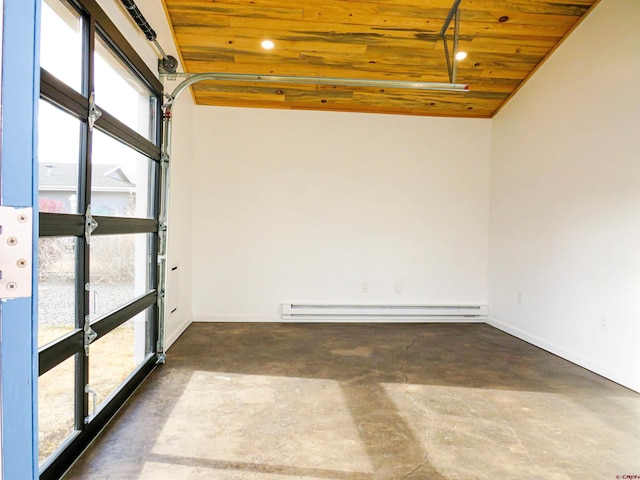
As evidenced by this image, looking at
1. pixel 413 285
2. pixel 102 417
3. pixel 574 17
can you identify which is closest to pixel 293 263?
pixel 413 285

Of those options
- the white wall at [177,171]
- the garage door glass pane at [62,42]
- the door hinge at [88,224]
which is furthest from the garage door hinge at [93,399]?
the garage door glass pane at [62,42]

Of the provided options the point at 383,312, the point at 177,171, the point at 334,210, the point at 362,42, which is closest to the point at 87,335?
the point at 177,171

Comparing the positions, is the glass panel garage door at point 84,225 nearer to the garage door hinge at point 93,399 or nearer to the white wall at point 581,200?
the garage door hinge at point 93,399

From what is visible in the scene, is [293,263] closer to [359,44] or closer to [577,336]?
[359,44]

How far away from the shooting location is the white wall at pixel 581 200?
110 inches

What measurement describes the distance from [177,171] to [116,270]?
5.18ft

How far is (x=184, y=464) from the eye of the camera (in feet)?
5.71

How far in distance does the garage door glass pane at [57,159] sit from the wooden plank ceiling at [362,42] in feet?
6.46

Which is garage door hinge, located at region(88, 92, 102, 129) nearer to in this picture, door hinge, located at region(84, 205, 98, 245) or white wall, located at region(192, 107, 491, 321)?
door hinge, located at region(84, 205, 98, 245)

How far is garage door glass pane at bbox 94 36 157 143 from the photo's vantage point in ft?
6.77

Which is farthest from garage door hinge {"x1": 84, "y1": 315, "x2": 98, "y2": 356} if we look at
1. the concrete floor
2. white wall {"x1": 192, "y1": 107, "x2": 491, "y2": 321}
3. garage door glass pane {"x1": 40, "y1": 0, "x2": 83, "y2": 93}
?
white wall {"x1": 192, "y1": 107, "x2": 491, "y2": 321}

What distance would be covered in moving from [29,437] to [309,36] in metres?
3.56

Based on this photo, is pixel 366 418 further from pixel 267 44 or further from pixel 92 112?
pixel 267 44

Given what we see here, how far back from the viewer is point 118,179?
2.38 meters
